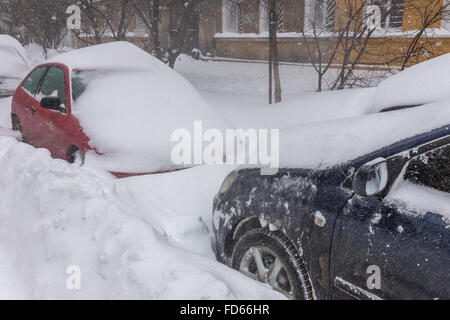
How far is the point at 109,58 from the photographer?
513 cm

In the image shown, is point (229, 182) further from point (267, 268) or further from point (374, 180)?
point (374, 180)

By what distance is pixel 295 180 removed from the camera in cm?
247

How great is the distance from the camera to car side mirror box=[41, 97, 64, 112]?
455cm

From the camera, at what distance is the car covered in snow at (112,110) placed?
4.11m

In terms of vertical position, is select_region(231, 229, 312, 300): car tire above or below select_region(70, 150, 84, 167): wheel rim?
below

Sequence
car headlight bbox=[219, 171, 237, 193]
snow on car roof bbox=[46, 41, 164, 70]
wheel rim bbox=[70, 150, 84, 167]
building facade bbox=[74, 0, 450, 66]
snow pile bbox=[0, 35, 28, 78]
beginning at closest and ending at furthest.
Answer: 1. car headlight bbox=[219, 171, 237, 193]
2. wheel rim bbox=[70, 150, 84, 167]
3. snow on car roof bbox=[46, 41, 164, 70]
4. snow pile bbox=[0, 35, 28, 78]
5. building facade bbox=[74, 0, 450, 66]

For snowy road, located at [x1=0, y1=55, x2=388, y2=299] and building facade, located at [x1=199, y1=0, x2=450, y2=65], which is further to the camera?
building facade, located at [x1=199, y1=0, x2=450, y2=65]

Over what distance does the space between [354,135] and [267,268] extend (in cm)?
97

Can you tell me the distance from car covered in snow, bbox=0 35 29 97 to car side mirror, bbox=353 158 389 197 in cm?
952

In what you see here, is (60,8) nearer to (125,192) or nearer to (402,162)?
(125,192)

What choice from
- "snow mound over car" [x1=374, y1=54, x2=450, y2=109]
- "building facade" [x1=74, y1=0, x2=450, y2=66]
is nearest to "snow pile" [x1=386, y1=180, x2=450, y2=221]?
"snow mound over car" [x1=374, y1=54, x2=450, y2=109]
